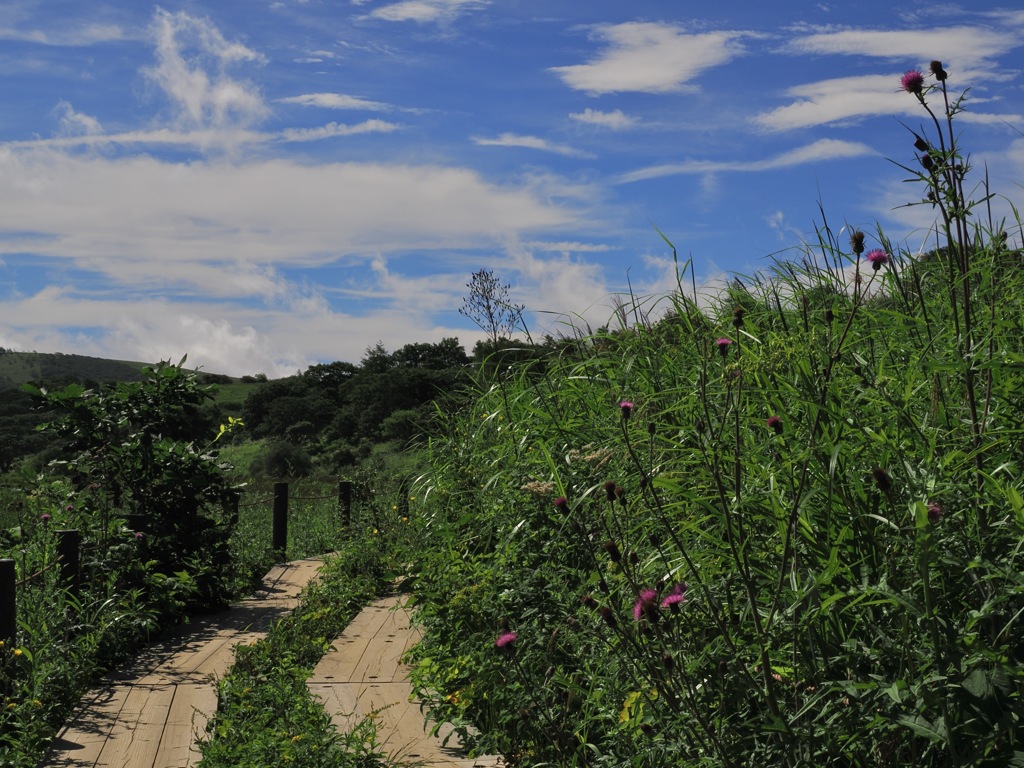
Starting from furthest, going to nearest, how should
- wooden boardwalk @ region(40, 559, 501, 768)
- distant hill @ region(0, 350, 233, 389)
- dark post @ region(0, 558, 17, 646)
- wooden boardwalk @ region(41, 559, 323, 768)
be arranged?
distant hill @ region(0, 350, 233, 389), dark post @ region(0, 558, 17, 646), wooden boardwalk @ region(41, 559, 323, 768), wooden boardwalk @ region(40, 559, 501, 768)

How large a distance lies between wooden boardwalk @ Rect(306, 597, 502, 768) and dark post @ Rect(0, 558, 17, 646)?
1.84m

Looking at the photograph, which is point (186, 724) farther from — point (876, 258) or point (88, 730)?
point (876, 258)

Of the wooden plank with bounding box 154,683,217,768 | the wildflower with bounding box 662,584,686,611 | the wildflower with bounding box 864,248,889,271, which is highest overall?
the wildflower with bounding box 864,248,889,271

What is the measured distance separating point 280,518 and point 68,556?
440 cm

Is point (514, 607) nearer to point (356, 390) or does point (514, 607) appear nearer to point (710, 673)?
point (710, 673)

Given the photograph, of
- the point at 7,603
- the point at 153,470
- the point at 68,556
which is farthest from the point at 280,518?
the point at 7,603

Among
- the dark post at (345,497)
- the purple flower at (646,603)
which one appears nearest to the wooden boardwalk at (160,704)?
the purple flower at (646,603)

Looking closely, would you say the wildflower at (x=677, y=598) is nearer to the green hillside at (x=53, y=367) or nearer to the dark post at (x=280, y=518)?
the dark post at (x=280, y=518)

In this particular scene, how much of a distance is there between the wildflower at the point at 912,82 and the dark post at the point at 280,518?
8.77 meters

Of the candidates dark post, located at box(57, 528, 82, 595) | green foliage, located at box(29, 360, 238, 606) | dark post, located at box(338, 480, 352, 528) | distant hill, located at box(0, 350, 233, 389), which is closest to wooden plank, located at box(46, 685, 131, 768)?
dark post, located at box(57, 528, 82, 595)

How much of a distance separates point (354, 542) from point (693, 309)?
4.47 meters

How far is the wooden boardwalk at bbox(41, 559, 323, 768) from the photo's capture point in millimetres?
4559

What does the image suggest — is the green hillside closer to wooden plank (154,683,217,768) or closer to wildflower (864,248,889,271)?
wooden plank (154,683,217,768)

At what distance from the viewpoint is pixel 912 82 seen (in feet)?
9.89
